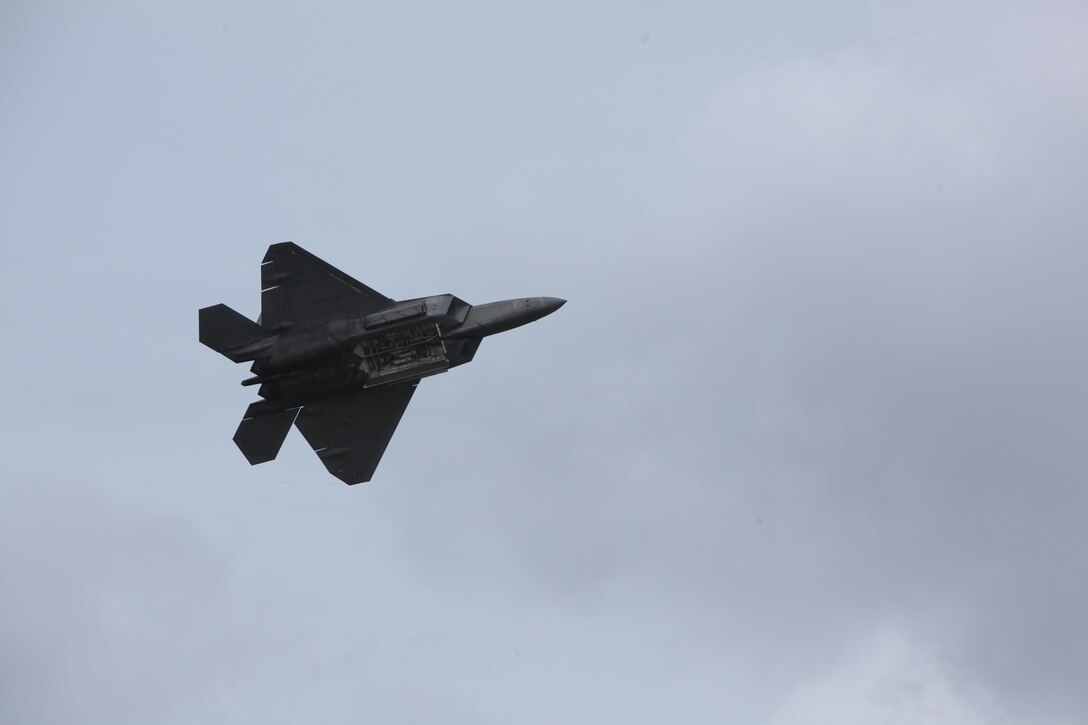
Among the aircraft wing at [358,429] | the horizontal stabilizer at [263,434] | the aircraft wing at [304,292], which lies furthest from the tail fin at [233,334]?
the aircraft wing at [358,429]

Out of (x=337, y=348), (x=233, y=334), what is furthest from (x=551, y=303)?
(x=233, y=334)

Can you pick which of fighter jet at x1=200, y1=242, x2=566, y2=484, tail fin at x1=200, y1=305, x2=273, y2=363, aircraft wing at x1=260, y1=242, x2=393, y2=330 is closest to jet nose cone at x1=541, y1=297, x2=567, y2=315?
fighter jet at x1=200, y1=242, x2=566, y2=484

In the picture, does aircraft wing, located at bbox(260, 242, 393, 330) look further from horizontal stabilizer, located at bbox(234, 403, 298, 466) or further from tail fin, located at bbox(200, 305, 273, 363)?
horizontal stabilizer, located at bbox(234, 403, 298, 466)

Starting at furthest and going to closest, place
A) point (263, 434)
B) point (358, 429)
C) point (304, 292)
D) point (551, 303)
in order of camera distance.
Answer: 1. point (263, 434)
2. point (358, 429)
3. point (304, 292)
4. point (551, 303)

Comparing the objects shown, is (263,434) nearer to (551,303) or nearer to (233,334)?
(233,334)

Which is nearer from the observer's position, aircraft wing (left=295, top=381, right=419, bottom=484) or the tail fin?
the tail fin

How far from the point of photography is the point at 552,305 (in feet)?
283

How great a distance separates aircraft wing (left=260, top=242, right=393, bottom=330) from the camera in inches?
3543

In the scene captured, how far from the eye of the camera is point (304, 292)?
91125mm

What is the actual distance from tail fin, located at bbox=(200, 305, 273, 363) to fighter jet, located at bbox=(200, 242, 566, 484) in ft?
0.16

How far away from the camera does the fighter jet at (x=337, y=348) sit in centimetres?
8769

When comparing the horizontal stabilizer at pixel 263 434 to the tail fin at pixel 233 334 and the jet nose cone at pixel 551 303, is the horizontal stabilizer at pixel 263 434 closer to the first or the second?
the tail fin at pixel 233 334

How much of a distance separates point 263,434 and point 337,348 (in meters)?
6.83

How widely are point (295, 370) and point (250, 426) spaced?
14.9 ft
